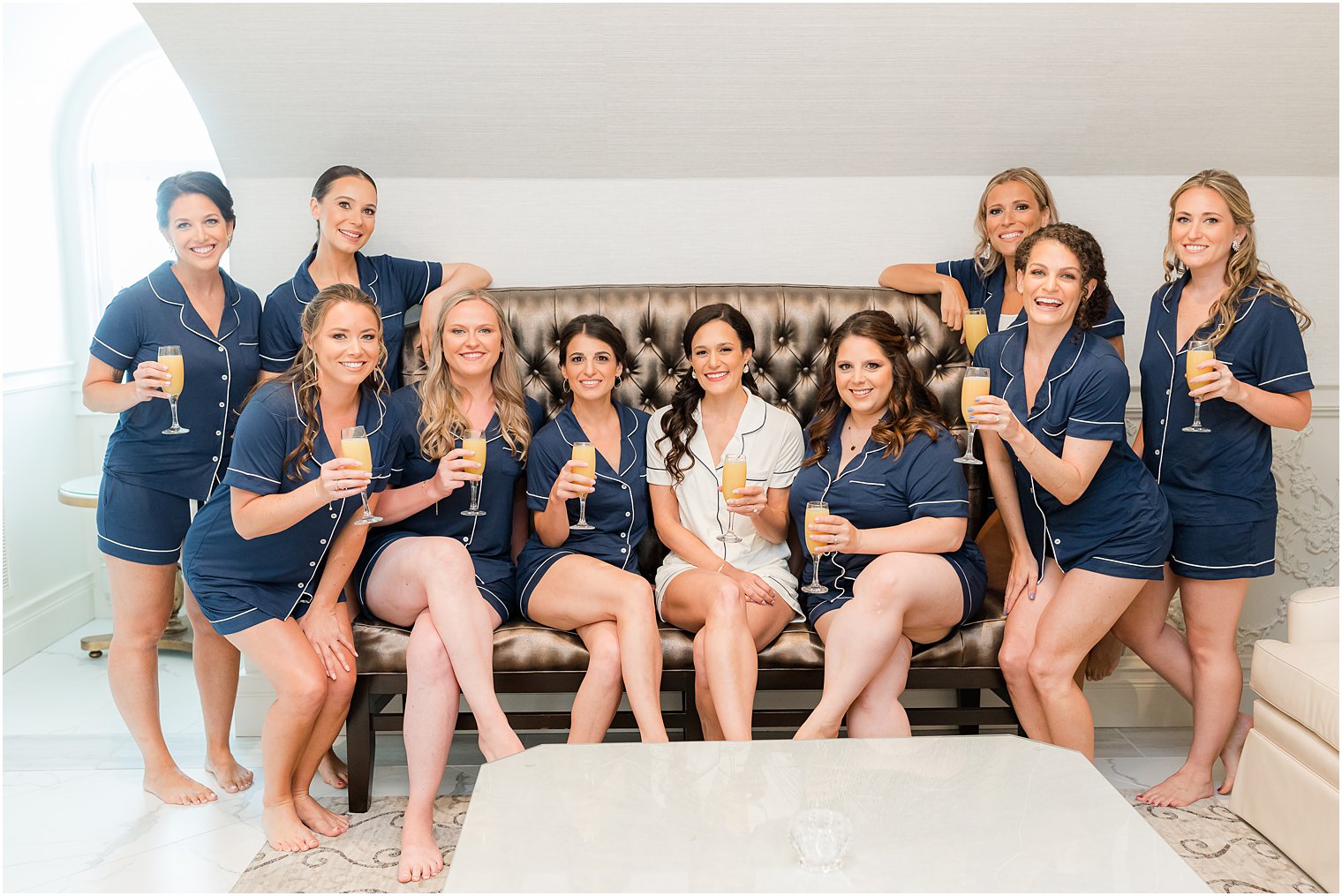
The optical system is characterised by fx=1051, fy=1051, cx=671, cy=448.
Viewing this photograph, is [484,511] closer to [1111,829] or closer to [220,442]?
[220,442]

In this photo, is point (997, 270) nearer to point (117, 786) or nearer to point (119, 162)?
point (117, 786)

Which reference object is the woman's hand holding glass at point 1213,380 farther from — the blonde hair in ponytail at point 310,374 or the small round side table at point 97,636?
the small round side table at point 97,636

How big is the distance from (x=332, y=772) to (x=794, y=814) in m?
1.57

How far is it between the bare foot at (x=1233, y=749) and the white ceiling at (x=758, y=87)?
1.66 metres

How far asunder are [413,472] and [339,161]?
3.63ft

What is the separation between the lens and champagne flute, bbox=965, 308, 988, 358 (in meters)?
2.87

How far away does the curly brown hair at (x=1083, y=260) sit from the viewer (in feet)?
7.93

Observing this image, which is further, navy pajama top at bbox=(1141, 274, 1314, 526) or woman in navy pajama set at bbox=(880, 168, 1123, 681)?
woman in navy pajama set at bbox=(880, 168, 1123, 681)

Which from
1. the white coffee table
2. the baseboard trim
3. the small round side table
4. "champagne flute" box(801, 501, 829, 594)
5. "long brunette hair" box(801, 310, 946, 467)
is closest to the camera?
the white coffee table

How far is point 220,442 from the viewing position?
2662mm

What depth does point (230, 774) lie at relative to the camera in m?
2.74

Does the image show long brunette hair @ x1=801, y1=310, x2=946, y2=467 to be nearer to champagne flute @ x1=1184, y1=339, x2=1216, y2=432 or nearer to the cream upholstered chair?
champagne flute @ x1=1184, y1=339, x2=1216, y2=432

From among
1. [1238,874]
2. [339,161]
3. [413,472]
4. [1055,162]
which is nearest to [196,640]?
[413,472]

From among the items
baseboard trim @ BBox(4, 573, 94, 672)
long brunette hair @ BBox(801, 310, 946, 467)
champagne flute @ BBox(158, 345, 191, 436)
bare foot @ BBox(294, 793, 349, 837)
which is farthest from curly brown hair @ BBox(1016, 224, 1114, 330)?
baseboard trim @ BBox(4, 573, 94, 672)
